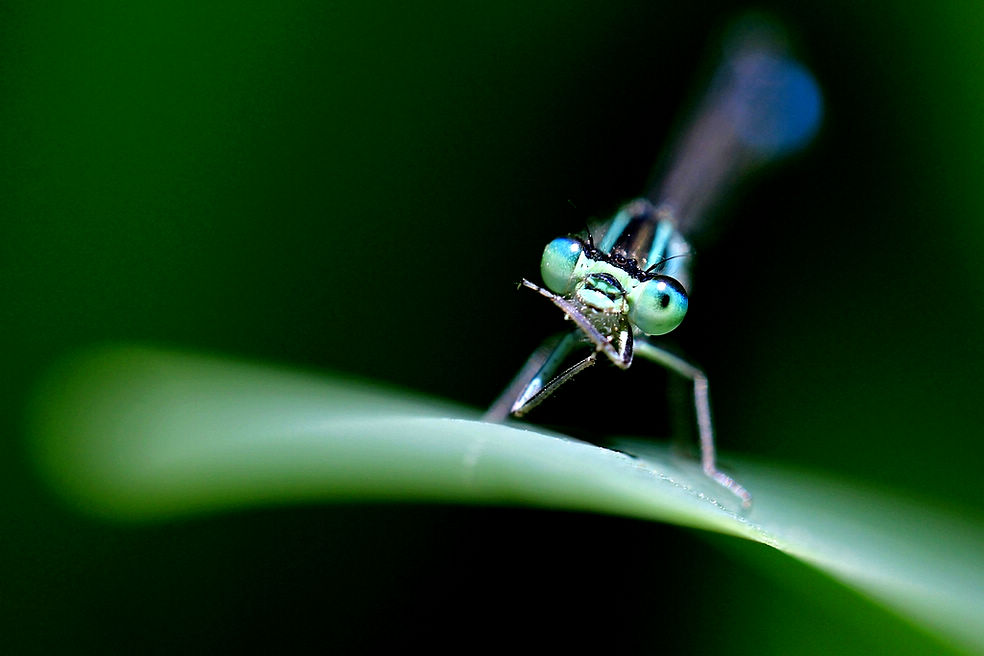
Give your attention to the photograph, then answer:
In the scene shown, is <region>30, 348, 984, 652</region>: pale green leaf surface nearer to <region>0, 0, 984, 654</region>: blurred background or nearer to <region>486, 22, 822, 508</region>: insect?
<region>0, 0, 984, 654</region>: blurred background

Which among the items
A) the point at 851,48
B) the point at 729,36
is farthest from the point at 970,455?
the point at 729,36

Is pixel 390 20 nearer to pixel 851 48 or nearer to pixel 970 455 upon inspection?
pixel 851 48

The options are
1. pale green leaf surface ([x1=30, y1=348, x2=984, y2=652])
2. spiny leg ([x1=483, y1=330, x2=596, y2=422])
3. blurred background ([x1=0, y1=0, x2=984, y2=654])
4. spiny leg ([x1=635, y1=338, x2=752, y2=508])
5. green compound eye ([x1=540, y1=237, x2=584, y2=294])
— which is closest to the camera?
pale green leaf surface ([x1=30, y1=348, x2=984, y2=652])

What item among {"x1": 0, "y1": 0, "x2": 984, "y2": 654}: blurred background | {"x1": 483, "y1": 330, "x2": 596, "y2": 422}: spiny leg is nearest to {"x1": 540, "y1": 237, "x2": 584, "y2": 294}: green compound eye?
{"x1": 483, "y1": 330, "x2": 596, "y2": 422}: spiny leg

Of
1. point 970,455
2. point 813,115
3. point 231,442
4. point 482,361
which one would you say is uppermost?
point 813,115

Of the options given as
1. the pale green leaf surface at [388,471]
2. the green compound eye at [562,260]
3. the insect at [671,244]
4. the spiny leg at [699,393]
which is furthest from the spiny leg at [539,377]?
the pale green leaf surface at [388,471]

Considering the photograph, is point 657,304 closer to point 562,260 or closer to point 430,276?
point 562,260

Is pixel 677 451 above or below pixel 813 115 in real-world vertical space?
below
